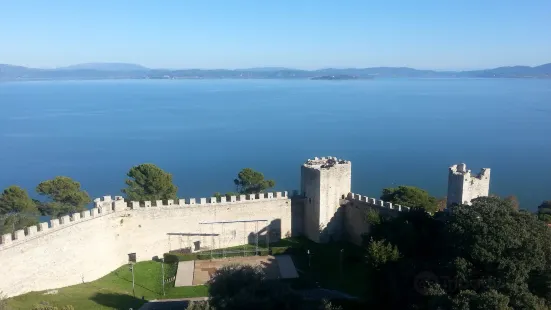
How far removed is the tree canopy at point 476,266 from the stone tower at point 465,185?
3.44 m

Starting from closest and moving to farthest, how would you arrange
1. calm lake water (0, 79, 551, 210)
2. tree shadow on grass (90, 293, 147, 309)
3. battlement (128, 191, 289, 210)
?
tree shadow on grass (90, 293, 147, 309) → battlement (128, 191, 289, 210) → calm lake water (0, 79, 551, 210)

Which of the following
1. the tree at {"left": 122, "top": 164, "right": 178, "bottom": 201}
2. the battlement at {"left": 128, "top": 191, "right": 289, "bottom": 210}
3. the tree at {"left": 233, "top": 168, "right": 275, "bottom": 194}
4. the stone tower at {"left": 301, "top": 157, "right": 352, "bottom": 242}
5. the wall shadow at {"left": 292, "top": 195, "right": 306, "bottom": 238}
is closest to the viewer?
the battlement at {"left": 128, "top": 191, "right": 289, "bottom": 210}

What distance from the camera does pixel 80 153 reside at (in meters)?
71.0

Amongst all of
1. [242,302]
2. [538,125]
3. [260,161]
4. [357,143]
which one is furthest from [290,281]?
[538,125]

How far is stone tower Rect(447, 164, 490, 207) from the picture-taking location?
19.9 meters

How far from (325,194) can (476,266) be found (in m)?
11.1

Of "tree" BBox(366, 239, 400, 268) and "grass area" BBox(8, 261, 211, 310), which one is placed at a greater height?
"tree" BBox(366, 239, 400, 268)

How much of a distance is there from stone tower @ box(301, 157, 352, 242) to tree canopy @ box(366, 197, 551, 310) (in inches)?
296

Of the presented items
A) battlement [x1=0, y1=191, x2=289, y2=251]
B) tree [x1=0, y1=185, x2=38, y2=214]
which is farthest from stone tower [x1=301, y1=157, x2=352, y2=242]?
tree [x1=0, y1=185, x2=38, y2=214]

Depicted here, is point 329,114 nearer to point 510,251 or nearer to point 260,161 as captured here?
point 260,161

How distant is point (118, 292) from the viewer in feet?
66.0

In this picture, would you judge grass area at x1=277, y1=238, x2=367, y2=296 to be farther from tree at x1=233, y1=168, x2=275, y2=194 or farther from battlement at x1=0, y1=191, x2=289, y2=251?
tree at x1=233, y1=168, x2=275, y2=194

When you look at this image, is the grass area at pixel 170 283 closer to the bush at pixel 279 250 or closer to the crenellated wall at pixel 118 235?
the bush at pixel 279 250

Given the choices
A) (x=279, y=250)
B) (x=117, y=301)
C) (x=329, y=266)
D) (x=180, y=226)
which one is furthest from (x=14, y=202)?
(x=329, y=266)
